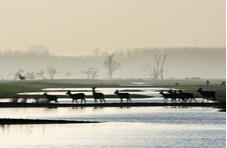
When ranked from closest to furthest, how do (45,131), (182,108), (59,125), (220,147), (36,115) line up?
1. (220,147)
2. (45,131)
3. (59,125)
4. (36,115)
5. (182,108)

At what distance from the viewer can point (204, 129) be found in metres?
52.4

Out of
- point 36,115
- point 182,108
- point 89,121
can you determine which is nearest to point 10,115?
point 36,115

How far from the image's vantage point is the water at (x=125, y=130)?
4444 centimetres

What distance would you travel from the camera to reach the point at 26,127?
54000 millimetres

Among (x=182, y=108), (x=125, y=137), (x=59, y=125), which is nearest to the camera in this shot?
(x=125, y=137)

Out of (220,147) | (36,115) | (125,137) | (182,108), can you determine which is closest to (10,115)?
(36,115)

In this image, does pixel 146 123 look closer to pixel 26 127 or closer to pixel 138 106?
pixel 26 127

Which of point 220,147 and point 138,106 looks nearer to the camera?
point 220,147

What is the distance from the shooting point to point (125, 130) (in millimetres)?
51781

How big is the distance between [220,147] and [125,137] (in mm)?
7284

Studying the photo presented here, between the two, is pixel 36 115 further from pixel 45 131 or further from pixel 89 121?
pixel 45 131

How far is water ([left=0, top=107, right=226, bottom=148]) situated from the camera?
146ft

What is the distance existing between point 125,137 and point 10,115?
20875mm

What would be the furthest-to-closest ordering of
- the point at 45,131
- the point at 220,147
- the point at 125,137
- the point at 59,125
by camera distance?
the point at 59,125, the point at 45,131, the point at 125,137, the point at 220,147
